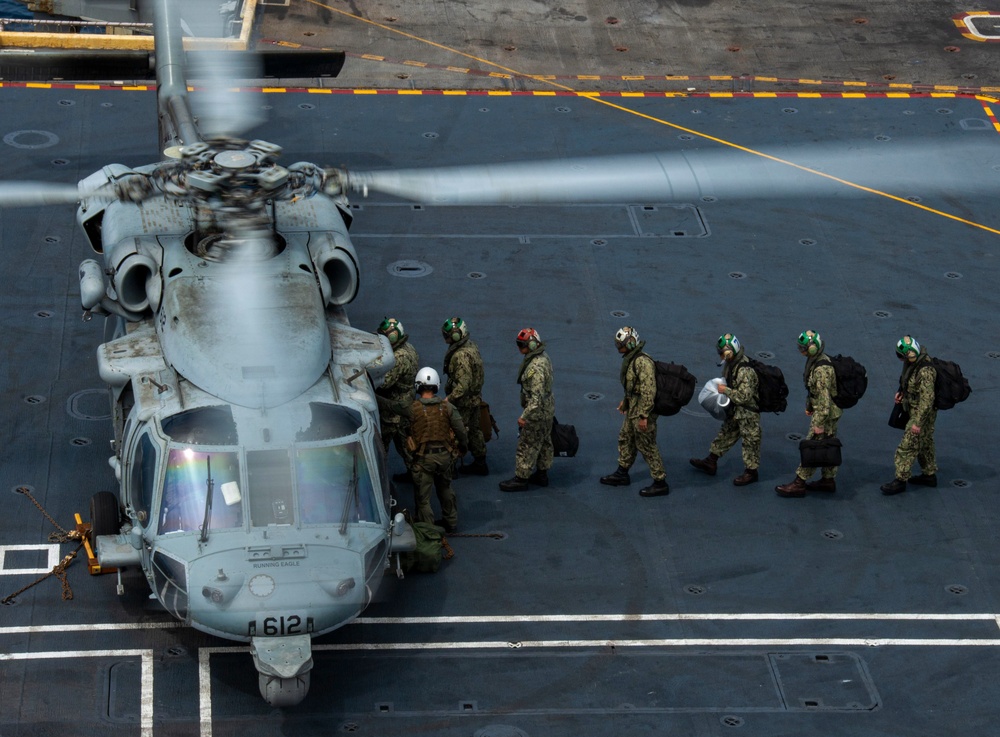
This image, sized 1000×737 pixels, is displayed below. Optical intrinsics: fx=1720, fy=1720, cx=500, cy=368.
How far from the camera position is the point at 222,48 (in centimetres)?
2975

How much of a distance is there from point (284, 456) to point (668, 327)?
8100 millimetres

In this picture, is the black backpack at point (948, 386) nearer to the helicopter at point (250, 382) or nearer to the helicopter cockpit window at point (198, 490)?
the helicopter at point (250, 382)

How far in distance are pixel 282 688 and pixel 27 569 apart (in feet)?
13.8

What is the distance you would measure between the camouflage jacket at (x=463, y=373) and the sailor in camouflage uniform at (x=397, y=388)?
440mm

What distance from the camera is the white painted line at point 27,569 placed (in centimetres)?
1834

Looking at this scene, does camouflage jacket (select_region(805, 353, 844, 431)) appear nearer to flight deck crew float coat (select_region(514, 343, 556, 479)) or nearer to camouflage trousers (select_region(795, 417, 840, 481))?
camouflage trousers (select_region(795, 417, 840, 481))

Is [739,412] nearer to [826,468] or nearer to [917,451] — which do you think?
[826,468]

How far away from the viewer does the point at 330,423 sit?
17.0 metres

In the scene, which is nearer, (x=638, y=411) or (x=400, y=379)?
(x=638, y=411)

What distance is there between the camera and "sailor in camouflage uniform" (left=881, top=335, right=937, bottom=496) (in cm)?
1986

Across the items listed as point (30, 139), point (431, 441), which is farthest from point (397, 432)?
point (30, 139)

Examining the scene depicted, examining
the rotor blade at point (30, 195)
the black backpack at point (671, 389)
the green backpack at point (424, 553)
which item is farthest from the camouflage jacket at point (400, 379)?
the rotor blade at point (30, 195)

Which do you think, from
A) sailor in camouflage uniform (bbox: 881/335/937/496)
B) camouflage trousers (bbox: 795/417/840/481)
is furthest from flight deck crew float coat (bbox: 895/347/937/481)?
camouflage trousers (bbox: 795/417/840/481)

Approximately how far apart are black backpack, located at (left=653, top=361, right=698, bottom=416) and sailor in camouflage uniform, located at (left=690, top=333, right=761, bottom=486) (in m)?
0.53
